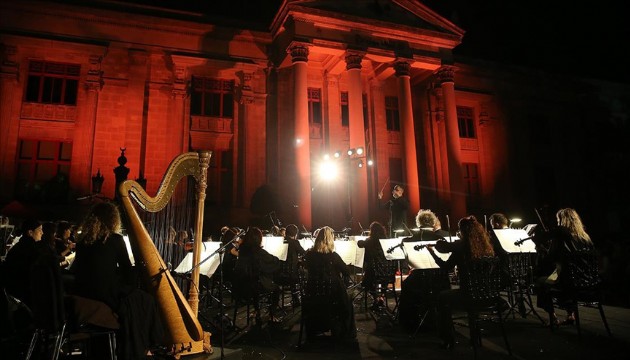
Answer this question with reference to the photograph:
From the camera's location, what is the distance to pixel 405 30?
2141 cm

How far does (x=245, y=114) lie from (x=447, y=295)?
16950 mm

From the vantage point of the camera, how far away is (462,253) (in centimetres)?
573

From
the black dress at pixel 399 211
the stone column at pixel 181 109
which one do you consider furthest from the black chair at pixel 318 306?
the stone column at pixel 181 109

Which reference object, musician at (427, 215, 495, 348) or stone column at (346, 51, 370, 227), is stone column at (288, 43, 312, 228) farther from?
musician at (427, 215, 495, 348)

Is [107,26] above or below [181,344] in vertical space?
above

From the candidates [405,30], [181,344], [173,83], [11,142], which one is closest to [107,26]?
[173,83]

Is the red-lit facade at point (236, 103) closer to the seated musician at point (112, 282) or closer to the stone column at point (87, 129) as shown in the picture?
the stone column at point (87, 129)

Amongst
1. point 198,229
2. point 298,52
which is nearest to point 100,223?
point 198,229

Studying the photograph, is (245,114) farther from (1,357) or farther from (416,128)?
(1,357)

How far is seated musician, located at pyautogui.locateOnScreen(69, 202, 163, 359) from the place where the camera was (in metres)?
4.07

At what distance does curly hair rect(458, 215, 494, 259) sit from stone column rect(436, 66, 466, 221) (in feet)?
Answer: 52.4

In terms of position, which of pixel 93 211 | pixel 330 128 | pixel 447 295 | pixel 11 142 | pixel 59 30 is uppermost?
pixel 59 30

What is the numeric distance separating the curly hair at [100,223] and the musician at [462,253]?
13.5ft

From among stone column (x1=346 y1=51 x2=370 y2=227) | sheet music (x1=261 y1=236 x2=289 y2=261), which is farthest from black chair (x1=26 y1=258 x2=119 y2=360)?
stone column (x1=346 y1=51 x2=370 y2=227)
